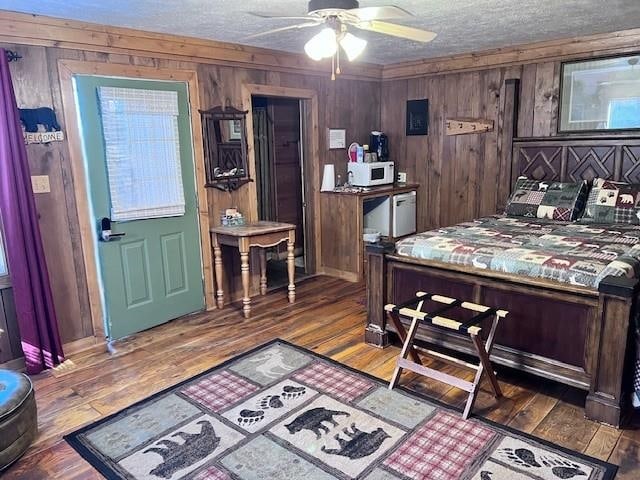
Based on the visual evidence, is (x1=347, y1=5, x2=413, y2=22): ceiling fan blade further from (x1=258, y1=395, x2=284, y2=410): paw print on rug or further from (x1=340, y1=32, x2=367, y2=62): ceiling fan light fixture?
(x1=258, y1=395, x2=284, y2=410): paw print on rug

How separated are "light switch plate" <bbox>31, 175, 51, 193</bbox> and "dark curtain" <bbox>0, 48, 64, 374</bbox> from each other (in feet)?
0.49

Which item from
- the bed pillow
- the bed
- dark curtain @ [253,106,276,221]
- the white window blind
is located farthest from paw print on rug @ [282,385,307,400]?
dark curtain @ [253,106,276,221]

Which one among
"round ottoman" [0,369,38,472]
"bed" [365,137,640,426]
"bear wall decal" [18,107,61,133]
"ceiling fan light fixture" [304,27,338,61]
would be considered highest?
"ceiling fan light fixture" [304,27,338,61]

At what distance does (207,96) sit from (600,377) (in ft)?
11.8

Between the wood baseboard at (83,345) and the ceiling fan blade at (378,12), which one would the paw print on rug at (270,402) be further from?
the ceiling fan blade at (378,12)

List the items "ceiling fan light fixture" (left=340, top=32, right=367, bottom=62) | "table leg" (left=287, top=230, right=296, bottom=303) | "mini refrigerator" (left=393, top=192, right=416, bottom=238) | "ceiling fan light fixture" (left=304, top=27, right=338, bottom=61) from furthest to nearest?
1. "mini refrigerator" (left=393, top=192, right=416, bottom=238)
2. "table leg" (left=287, top=230, right=296, bottom=303)
3. "ceiling fan light fixture" (left=340, top=32, right=367, bottom=62)
4. "ceiling fan light fixture" (left=304, top=27, right=338, bottom=61)

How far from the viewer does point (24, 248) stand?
10.3ft

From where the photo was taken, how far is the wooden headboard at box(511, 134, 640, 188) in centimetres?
427

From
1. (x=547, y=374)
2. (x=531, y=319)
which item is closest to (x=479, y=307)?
(x=531, y=319)

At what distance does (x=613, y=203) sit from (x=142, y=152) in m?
3.90

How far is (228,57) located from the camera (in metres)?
4.21

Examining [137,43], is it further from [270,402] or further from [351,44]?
[270,402]

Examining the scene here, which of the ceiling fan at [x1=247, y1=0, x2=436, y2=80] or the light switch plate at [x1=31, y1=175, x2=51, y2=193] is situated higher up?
the ceiling fan at [x1=247, y1=0, x2=436, y2=80]

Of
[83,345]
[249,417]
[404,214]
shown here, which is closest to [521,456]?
[249,417]
